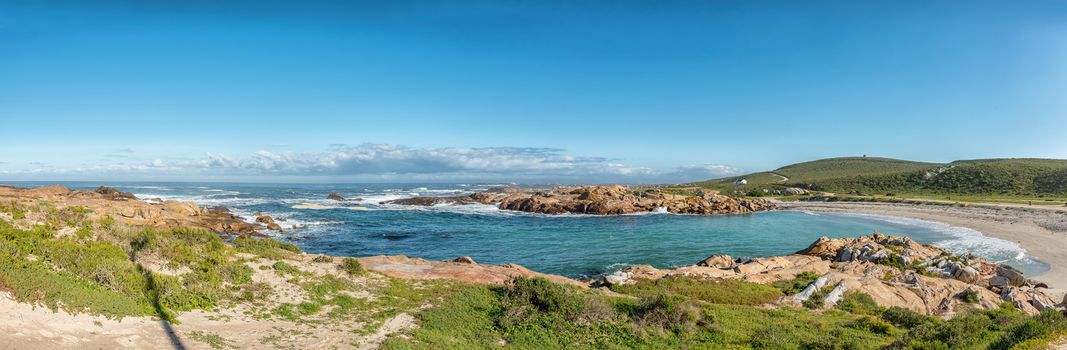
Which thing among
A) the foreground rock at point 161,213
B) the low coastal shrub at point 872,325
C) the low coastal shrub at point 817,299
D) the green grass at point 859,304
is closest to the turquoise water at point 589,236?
the foreground rock at point 161,213

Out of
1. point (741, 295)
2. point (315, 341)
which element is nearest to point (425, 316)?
point (315, 341)

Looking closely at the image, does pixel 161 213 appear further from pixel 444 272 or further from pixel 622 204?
pixel 622 204

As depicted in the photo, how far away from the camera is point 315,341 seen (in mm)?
11422

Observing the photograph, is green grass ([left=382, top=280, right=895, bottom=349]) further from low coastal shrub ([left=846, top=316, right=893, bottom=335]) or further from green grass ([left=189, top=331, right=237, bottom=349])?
green grass ([left=189, top=331, right=237, bottom=349])

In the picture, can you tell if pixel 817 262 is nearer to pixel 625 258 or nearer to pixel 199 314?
pixel 625 258

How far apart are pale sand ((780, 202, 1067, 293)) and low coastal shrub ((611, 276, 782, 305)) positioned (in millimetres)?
15188

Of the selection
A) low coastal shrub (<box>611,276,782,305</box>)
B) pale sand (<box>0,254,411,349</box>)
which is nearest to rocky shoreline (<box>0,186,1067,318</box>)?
low coastal shrub (<box>611,276,782,305</box>)

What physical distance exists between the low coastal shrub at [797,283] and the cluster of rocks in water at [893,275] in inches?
17.1

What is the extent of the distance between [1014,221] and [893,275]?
120 feet

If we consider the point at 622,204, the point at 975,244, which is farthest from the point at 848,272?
the point at 622,204

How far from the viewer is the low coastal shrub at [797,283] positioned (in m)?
20.5

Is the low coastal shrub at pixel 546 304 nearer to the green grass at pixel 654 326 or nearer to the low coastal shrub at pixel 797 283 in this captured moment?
the green grass at pixel 654 326

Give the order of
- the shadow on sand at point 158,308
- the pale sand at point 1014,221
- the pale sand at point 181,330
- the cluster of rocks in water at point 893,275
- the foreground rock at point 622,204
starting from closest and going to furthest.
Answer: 1. the pale sand at point 181,330
2. the shadow on sand at point 158,308
3. the cluster of rocks in water at point 893,275
4. the pale sand at point 1014,221
5. the foreground rock at point 622,204

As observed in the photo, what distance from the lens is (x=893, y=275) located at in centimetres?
2327
